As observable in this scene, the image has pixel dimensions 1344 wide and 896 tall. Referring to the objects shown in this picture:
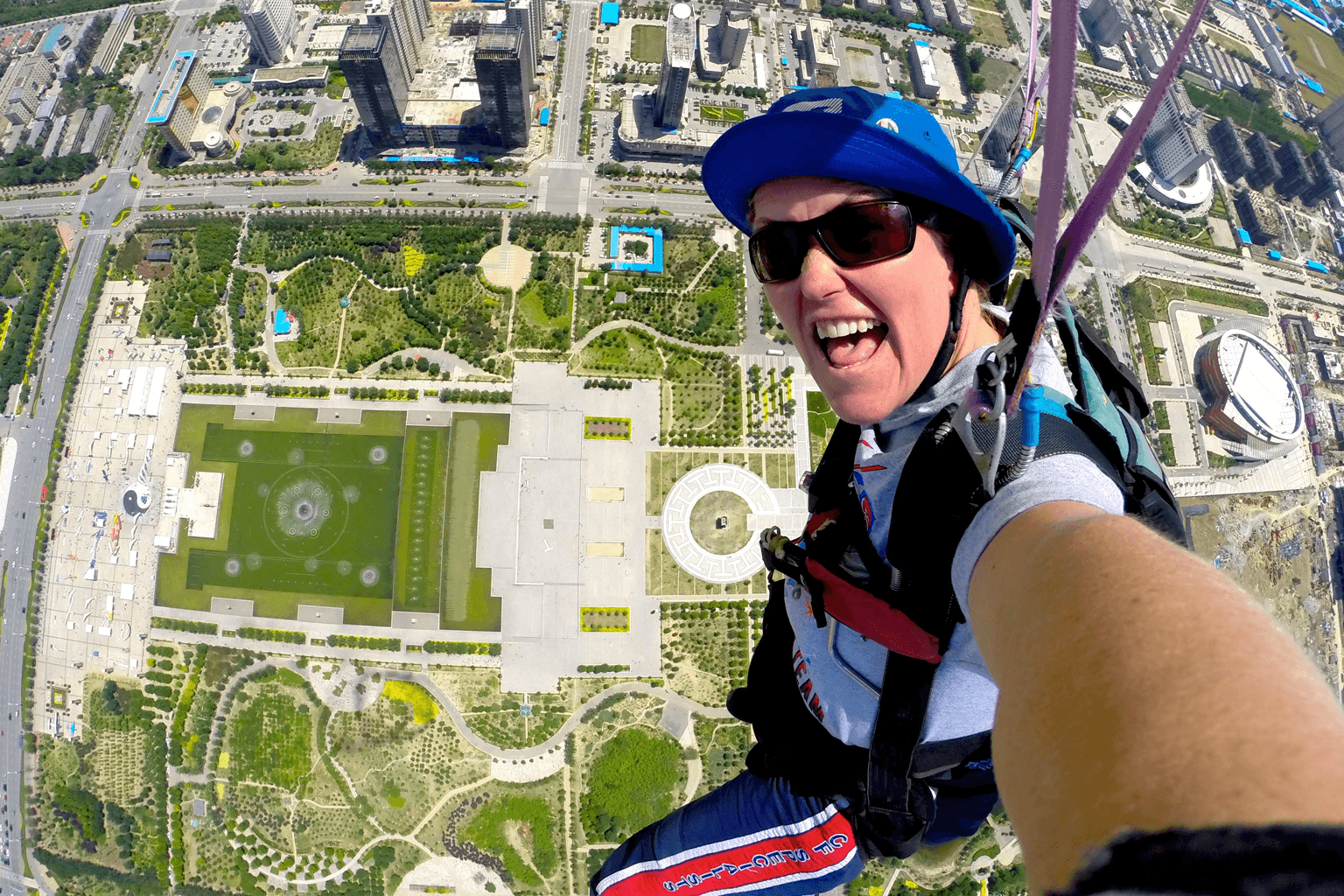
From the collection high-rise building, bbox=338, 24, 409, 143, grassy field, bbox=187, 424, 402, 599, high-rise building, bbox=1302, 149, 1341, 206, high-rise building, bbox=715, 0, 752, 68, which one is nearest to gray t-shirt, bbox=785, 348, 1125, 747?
grassy field, bbox=187, 424, 402, 599

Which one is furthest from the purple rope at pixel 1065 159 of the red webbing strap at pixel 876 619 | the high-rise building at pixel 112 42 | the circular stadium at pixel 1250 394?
the high-rise building at pixel 112 42

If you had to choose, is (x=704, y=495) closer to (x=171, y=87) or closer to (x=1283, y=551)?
(x=1283, y=551)

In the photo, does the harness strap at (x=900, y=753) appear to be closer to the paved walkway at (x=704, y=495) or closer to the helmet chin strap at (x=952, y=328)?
the helmet chin strap at (x=952, y=328)

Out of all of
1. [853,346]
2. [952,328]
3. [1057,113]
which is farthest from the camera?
[952,328]

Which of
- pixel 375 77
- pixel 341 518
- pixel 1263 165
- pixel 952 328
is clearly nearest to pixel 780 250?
pixel 952 328

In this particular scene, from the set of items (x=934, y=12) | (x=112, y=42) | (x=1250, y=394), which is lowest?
(x=1250, y=394)

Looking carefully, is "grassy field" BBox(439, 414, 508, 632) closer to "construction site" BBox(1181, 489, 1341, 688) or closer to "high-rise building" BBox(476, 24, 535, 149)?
"high-rise building" BBox(476, 24, 535, 149)
